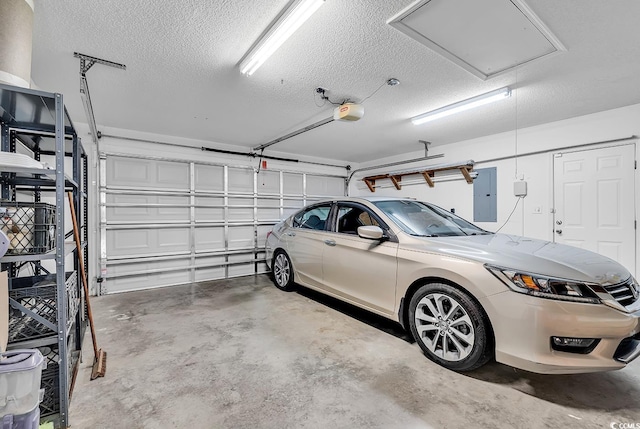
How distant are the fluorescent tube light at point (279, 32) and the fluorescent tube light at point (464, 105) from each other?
2.33 m

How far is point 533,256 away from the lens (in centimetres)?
200

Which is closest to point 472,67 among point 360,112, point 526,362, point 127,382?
point 360,112

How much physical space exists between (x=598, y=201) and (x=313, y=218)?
3818mm

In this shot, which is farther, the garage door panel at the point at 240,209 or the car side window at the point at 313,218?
the garage door panel at the point at 240,209

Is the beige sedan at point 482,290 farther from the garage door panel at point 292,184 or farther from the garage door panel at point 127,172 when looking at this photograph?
the garage door panel at point 127,172

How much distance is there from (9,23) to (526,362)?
3.45 meters

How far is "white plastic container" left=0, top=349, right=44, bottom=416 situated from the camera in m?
1.17

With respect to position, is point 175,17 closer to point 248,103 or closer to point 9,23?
point 9,23

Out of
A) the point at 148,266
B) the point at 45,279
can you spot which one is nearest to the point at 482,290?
the point at 45,279

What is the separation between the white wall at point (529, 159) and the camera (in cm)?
368

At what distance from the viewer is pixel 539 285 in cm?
182

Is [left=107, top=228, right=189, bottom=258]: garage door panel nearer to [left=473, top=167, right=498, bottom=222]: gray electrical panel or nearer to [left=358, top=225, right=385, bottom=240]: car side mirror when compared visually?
[left=358, top=225, right=385, bottom=240]: car side mirror

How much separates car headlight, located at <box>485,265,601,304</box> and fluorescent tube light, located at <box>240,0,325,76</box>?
2.10 m

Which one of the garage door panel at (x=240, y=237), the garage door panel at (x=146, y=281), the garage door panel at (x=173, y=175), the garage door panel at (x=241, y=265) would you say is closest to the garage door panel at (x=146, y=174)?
the garage door panel at (x=173, y=175)
